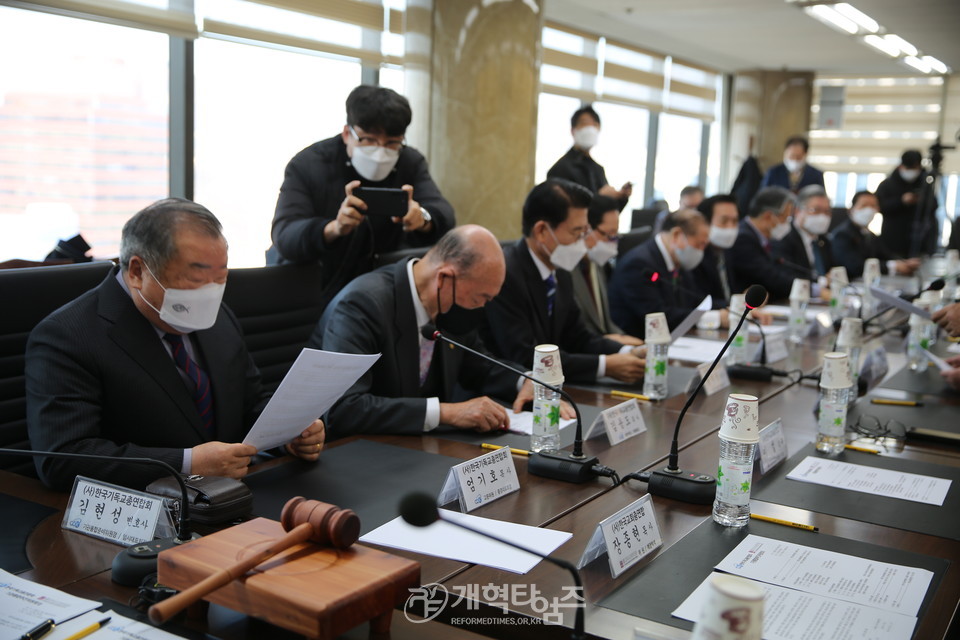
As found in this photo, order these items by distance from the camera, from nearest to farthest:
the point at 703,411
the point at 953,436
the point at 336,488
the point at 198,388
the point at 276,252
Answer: the point at 336,488
the point at 198,388
the point at 953,436
the point at 703,411
the point at 276,252

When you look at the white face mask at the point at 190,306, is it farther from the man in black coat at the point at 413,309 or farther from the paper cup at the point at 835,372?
the paper cup at the point at 835,372

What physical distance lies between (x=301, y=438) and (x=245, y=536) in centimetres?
63

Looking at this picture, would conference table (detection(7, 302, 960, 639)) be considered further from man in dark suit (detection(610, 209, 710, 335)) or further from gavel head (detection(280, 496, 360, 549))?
man in dark suit (detection(610, 209, 710, 335))

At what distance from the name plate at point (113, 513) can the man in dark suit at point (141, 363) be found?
0.18m

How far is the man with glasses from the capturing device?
9.56 ft

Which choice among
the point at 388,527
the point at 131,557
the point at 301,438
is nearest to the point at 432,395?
the point at 301,438

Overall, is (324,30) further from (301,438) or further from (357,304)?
(301,438)

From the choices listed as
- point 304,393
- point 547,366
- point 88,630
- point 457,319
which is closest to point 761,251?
point 457,319

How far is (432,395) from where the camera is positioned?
8.25 feet

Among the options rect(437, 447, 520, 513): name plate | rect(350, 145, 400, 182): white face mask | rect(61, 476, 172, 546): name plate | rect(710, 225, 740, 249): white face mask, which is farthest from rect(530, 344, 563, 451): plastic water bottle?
rect(710, 225, 740, 249): white face mask

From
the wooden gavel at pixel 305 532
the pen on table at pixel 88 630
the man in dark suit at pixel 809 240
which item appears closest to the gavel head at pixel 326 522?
the wooden gavel at pixel 305 532

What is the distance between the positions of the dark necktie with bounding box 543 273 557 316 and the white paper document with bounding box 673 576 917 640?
194 cm

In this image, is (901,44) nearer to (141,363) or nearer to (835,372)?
(835,372)

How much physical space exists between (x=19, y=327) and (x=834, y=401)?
1.79 metres
